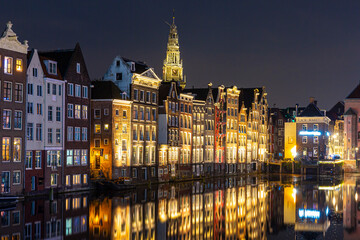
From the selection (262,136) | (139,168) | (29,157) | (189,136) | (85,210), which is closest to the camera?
(85,210)

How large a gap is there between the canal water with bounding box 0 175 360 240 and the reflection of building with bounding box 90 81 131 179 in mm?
5688

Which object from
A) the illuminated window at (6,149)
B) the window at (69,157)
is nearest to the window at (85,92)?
the window at (69,157)

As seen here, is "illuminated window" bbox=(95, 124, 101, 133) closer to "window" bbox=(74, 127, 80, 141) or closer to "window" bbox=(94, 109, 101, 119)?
"window" bbox=(94, 109, 101, 119)

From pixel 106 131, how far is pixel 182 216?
31348mm

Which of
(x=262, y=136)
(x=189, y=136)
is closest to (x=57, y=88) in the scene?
(x=189, y=136)

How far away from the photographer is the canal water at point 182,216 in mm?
49750

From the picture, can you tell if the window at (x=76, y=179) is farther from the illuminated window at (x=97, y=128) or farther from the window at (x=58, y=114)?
the illuminated window at (x=97, y=128)

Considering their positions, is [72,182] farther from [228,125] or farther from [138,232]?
[228,125]

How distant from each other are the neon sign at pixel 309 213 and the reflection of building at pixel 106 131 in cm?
2961

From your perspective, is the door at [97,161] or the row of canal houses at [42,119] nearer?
the row of canal houses at [42,119]

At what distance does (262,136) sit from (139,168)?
61.1 m

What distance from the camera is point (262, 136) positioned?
492 feet

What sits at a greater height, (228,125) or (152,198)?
(228,125)

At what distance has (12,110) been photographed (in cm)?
6831
